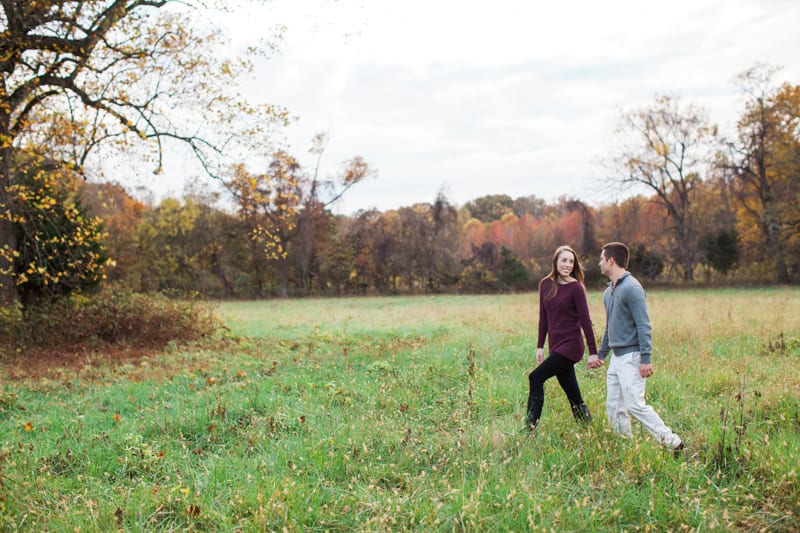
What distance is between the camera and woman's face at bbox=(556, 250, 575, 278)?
5.58 m

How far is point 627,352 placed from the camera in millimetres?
5117

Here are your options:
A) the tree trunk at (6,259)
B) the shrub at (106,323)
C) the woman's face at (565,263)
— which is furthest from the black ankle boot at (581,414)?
the tree trunk at (6,259)

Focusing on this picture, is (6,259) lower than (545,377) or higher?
higher

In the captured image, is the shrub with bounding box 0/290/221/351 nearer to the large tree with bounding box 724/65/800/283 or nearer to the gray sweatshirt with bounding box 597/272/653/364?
the gray sweatshirt with bounding box 597/272/653/364

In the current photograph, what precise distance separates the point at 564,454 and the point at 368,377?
4.24 metres

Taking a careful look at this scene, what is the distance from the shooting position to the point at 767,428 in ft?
17.5

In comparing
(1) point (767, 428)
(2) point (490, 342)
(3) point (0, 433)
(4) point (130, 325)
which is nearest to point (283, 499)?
(3) point (0, 433)

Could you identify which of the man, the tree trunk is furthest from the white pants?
the tree trunk

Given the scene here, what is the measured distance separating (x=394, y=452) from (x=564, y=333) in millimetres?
2117

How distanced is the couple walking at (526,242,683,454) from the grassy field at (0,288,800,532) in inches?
8.6

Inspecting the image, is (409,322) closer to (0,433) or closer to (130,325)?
(130,325)

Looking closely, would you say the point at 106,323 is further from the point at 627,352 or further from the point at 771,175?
the point at 771,175

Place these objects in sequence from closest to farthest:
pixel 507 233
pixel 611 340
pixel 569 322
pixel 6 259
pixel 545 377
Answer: pixel 611 340 → pixel 545 377 → pixel 569 322 → pixel 6 259 → pixel 507 233

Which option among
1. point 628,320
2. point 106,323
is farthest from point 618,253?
point 106,323
